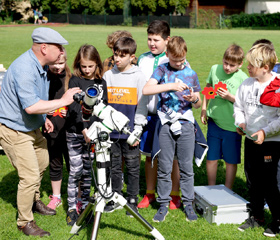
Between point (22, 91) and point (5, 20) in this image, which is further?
A: point (5, 20)

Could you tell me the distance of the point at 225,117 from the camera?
4957mm

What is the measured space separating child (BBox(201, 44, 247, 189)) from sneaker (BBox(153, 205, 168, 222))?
3.20 feet

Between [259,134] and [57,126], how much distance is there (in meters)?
2.52

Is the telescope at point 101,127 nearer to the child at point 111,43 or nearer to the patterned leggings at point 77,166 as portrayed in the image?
the patterned leggings at point 77,166

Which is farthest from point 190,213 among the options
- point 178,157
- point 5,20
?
point 5,20

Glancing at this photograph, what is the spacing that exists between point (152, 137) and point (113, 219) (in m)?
1.15

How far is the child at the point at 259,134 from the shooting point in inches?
160

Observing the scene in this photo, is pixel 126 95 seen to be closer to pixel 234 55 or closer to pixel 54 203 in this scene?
pixel 234 55

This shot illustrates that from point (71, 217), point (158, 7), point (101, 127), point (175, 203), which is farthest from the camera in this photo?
point (158, 7)

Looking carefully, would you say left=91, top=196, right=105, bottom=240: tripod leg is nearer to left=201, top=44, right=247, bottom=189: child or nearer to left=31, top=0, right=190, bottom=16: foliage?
left=201, top=44, right=247, bottom=189: child

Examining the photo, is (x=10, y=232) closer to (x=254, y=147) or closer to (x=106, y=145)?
(x=106, y=145)

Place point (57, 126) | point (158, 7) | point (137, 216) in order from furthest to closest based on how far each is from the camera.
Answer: point (158, 7) < point (57, 126) < point (137, 216)

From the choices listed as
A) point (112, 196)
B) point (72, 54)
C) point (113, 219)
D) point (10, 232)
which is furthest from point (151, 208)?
point (72, 54)

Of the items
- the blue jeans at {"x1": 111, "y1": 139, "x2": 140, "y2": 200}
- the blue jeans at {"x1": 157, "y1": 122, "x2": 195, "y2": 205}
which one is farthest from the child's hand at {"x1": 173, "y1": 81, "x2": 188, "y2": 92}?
the blue jeans at {"x1": 111, "y1": 139, "x2": 140, "y2": 200}
